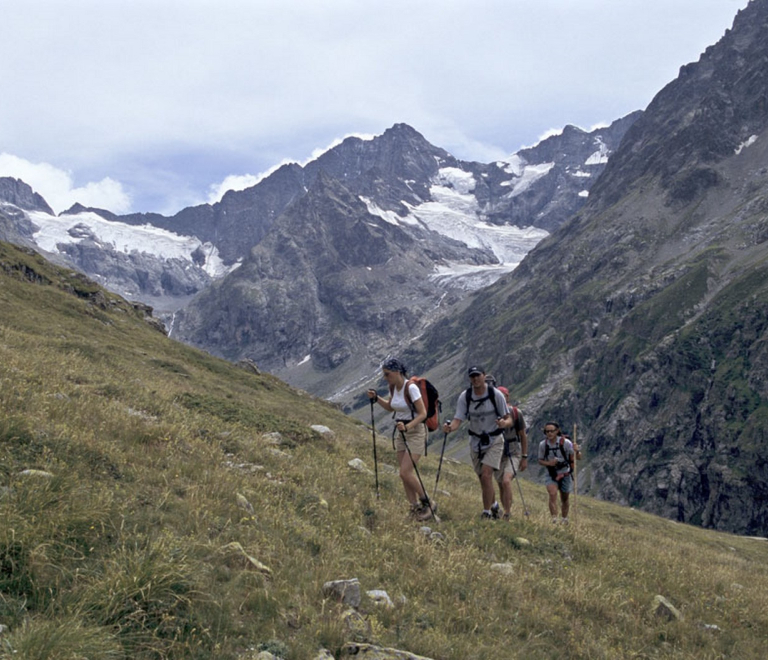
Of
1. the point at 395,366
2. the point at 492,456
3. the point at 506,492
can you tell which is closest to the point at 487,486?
the point at 492,456

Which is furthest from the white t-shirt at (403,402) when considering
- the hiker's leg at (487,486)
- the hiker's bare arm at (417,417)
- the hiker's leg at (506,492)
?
the hiker's leg at (506,492)

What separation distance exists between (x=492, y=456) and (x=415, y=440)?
6.73ft

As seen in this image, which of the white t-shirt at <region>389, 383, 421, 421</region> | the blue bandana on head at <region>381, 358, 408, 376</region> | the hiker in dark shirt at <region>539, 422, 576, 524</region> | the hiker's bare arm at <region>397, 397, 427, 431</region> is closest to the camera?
the hiker's bare arm at <region>397, 397, 427, 431</region>

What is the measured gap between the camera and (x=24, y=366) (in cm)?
1225

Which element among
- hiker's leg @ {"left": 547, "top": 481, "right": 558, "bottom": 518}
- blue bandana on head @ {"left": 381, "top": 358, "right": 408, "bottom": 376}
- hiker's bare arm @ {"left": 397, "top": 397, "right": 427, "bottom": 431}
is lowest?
hiker's leg @ {"left": 547, "top": 481, "right": 558, "bottom": 518}

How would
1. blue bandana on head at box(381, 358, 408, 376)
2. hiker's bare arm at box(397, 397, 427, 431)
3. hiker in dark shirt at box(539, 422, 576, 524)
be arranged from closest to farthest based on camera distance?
hiker's bare arm at box(397, 397, 427, 431)
blue bandana on head at box(381, 358, 408, 376)
hiker in dark shirt at box(539, 422, 576, 524)

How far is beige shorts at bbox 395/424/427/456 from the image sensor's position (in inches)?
414

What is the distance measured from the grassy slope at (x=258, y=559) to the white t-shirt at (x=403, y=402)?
169 cm

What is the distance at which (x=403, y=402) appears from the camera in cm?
1072

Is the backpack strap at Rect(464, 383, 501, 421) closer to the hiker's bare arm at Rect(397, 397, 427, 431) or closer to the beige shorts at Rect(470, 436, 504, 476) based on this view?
the beige shorts at Rect(470, 436, 504, 476)

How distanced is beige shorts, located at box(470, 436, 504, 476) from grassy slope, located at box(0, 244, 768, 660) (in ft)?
3.54

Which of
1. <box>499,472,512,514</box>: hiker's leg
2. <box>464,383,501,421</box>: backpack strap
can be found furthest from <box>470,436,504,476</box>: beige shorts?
<box>499,472,512,514</box>: hiker's leg

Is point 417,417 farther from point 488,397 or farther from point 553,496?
point 553,496

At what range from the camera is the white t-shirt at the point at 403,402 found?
1047 centimetres
